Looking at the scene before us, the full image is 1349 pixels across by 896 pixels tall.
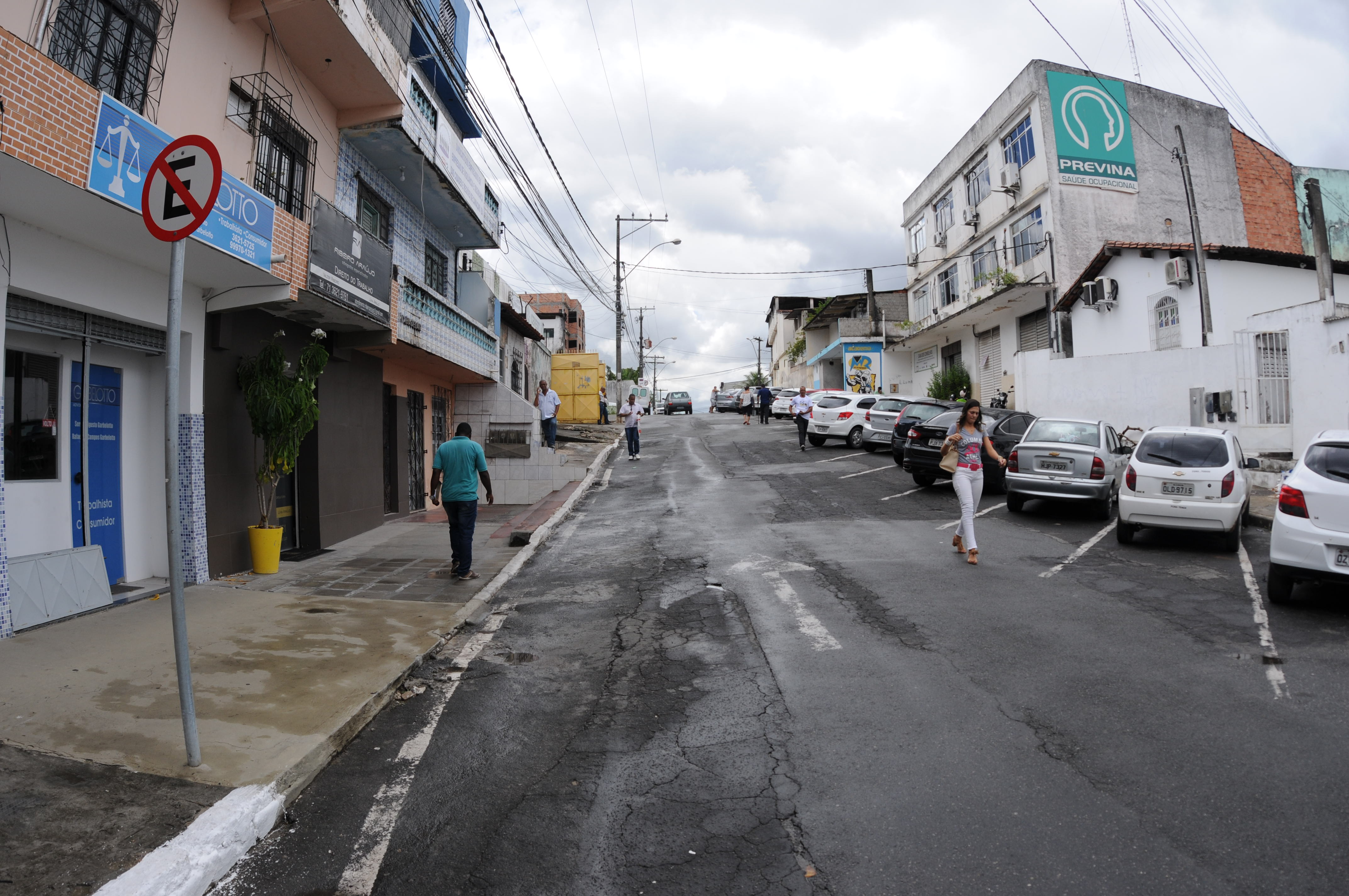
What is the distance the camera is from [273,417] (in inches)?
361

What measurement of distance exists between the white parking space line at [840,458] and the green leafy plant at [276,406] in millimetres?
13050

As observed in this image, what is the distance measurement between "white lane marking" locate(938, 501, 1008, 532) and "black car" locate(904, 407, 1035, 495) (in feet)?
2.49

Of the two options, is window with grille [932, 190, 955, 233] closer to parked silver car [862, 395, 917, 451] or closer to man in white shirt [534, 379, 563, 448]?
parked silver car [862, 395, 917, 451]

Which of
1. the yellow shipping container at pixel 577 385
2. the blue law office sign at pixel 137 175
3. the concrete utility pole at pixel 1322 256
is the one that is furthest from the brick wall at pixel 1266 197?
the blue law office sign at pixel 137 175

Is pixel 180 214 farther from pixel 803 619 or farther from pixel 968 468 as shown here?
pixel 968 468

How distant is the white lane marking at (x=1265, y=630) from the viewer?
197 inches

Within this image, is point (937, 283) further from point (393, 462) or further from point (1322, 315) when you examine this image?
point (393, 462)

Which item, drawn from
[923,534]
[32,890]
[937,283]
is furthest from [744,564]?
[937,283]

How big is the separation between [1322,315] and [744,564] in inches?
459

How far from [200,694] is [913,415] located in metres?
14.9

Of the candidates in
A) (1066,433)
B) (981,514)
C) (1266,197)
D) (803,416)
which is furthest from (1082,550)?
(1266,197)

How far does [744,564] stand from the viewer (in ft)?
29.8

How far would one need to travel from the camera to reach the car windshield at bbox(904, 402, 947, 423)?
54.7 ft

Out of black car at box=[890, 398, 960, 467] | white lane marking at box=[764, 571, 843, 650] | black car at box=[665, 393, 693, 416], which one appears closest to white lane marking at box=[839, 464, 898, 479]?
black car at box=[890, 398, 960, 467]
